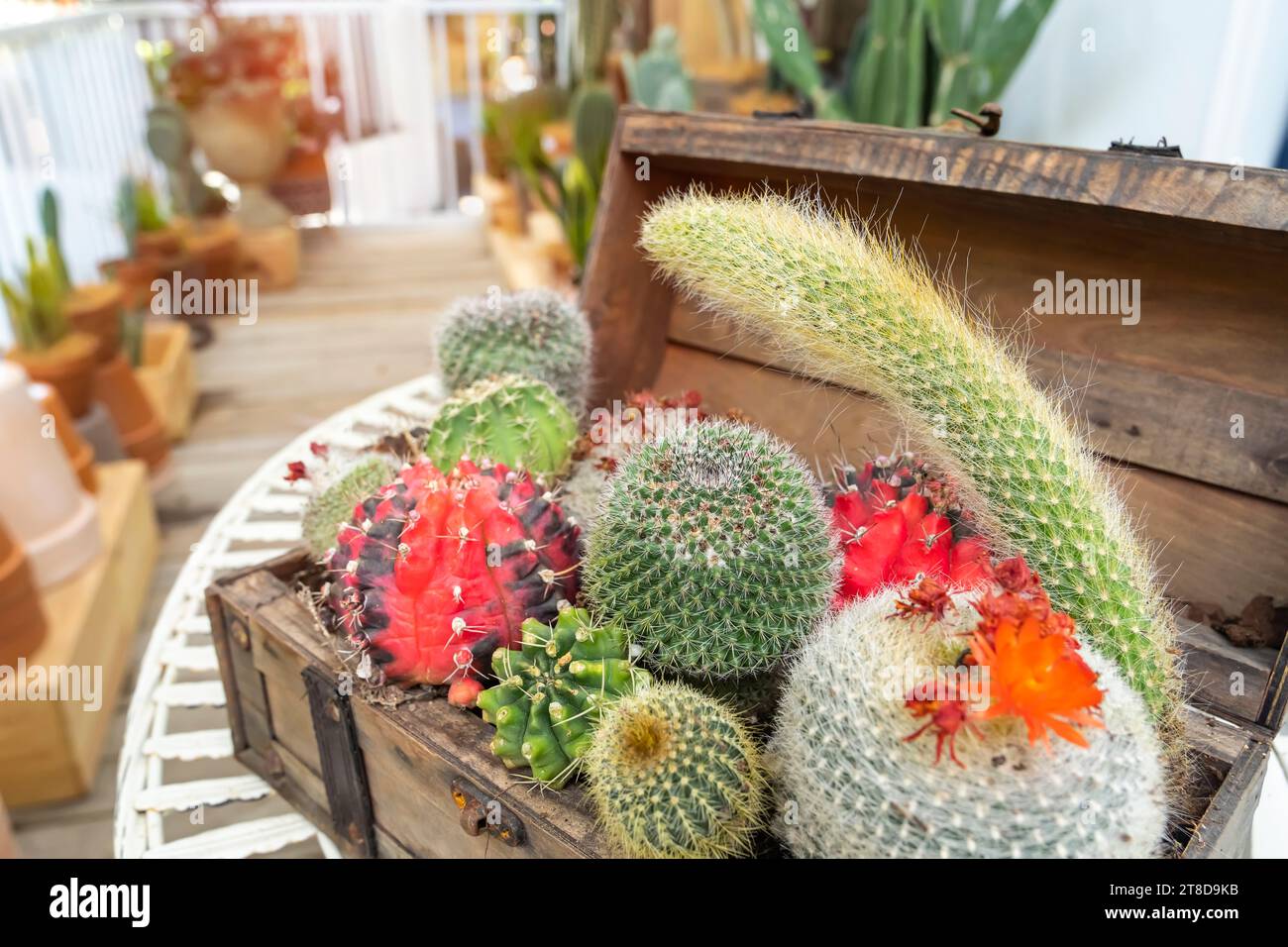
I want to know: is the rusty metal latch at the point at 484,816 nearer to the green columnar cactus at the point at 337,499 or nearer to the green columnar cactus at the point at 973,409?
the green columnar cactus at the point at 337,499

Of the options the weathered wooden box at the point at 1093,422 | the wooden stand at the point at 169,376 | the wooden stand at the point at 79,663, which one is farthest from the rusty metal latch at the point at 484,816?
the wooden stand at the point at 169,376

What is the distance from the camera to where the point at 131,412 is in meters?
2.19

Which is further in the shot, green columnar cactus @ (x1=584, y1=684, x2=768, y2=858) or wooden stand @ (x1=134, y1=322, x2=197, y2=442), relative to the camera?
wooden stand @ (x1=134, y1=322, x2=197, y2=442)

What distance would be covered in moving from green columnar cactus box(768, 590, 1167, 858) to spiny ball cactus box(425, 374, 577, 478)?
415mm

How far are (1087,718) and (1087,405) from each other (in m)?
0.48

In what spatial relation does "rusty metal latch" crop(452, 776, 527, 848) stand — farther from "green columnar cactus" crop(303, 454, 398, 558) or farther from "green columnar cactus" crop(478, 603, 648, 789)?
"green columnar cactus" crop(303, 454, 398, 558)

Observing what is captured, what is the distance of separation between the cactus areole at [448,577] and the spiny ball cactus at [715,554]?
0.27ft

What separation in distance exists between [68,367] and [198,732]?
1281 millimetres

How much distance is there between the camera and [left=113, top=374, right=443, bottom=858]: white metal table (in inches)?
34.0

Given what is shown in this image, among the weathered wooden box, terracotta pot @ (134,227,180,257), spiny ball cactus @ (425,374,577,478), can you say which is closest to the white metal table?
the weathered wooden box

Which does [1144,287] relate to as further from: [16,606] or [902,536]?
[16,606]

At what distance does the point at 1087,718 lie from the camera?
469 mm

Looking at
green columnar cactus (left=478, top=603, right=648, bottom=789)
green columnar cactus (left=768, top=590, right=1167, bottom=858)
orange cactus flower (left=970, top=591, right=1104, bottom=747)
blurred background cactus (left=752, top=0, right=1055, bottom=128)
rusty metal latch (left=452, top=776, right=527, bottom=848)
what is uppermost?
blurred background cactus (left=752, top=0, right=1055, bottom=128)

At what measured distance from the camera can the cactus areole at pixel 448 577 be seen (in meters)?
0.68
